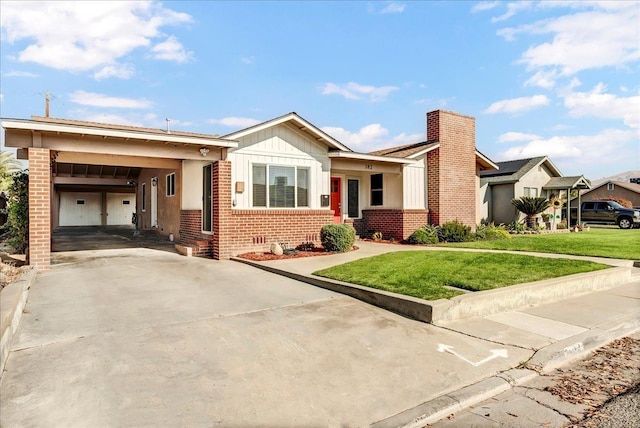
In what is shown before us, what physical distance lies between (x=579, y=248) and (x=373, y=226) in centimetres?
770

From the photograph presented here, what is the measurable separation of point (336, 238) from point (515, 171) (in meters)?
19.2

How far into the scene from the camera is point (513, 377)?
12.8ft

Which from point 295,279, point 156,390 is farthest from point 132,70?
point 156,390

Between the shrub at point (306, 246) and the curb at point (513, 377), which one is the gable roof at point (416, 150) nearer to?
the shrub at point (306, 246)

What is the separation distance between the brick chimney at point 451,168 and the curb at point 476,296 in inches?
317

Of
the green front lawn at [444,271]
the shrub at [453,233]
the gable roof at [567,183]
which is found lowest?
the green front lawn at [444,271]

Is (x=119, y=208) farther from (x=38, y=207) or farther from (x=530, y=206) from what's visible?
(x=530, y=206)

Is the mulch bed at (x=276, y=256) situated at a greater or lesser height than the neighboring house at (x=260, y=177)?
lesser

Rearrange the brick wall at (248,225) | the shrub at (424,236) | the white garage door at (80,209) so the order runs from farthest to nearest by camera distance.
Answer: the white garage door at (80,209)
the shrub at (424,236)
the brick wall at (248,225)

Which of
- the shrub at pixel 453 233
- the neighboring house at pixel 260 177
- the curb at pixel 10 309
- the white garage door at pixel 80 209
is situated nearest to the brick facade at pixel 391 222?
the neighboring house at pixel 260 177

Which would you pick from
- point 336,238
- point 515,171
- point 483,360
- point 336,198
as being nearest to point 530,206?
point 515,171

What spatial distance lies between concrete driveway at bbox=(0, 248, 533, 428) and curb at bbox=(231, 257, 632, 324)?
23 cm

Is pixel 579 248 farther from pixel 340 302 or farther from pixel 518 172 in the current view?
pixel 518 172

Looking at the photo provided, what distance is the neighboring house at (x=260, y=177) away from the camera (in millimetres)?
9289
